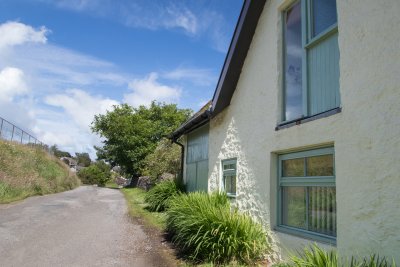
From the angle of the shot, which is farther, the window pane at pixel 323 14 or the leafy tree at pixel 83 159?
the leafy tree at pixel 83 159

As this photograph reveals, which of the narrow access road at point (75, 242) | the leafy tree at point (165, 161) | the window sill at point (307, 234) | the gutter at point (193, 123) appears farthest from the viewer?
the leafy tree at point (165, 161)

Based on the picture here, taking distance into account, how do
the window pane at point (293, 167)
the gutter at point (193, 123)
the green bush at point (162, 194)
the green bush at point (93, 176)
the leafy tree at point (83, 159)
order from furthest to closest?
the leafy tree at point (83, 159) → the green bush at point (93, 176) → the green bush at point (162, 194) → the gutter at point (193, 123) → the window pane at point (293, 167)

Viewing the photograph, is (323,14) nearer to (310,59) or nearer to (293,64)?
(310,59)

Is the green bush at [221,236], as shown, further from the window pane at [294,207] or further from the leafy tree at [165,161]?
the leafy tree at [165,161]

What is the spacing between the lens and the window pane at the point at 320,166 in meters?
5.36

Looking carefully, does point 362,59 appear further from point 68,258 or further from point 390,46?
point 68,258

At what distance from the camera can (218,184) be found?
32.1 feet

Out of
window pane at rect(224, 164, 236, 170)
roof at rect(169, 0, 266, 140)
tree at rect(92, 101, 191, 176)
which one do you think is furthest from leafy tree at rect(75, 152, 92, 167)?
roof at rect(169, 0, 266, 140)

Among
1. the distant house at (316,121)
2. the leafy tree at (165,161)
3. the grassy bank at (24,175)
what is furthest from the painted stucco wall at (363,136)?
the leafy tree at (165,161)

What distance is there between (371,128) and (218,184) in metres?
5.82

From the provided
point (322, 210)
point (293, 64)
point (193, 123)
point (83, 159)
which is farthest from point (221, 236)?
point (83, 159)

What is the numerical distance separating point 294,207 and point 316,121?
1.69 m

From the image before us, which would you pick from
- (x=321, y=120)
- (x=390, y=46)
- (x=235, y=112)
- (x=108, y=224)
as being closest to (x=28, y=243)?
(x=108, y=224)

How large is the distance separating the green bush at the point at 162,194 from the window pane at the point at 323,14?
903cm
